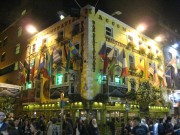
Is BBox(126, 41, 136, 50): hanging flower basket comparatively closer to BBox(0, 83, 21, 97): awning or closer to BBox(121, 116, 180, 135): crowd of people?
BBox(0, 83, 21, 97): awning

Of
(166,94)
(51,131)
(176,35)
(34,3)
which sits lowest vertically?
(51,131)

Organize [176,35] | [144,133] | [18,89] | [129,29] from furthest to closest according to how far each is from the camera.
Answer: [176,35] → [18,89] → [129,29] → [144,133]

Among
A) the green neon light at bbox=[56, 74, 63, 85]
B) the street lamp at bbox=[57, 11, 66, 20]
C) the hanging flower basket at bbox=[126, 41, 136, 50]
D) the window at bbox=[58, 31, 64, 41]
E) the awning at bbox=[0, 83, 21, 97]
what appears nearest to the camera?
the green neon light at bbox=[56, 74, 63, 85]

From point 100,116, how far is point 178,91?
55.4 ft

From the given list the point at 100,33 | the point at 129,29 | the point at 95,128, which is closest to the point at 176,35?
the point at 129,29

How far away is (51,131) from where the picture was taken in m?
11.3

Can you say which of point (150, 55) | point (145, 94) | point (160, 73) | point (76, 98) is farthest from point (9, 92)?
point (160, 73)

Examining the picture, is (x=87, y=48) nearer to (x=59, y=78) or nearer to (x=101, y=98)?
(x=59, y=78)

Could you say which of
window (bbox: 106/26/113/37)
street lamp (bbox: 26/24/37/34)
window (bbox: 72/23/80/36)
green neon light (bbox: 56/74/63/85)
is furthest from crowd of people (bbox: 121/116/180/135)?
street lamp (bbox: 26/24/37/34)

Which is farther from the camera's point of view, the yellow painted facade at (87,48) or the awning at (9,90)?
the awning at (9,90)

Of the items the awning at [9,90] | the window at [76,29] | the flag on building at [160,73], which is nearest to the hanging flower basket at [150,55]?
the flag on building at [160,73]

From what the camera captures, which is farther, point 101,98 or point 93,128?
point 101,98

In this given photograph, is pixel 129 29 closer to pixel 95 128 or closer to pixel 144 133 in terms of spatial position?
pixel 95 128

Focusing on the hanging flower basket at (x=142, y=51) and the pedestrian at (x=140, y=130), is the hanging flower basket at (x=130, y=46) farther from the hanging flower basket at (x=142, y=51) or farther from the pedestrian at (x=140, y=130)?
the pedestrian at (x=140, y=130)
